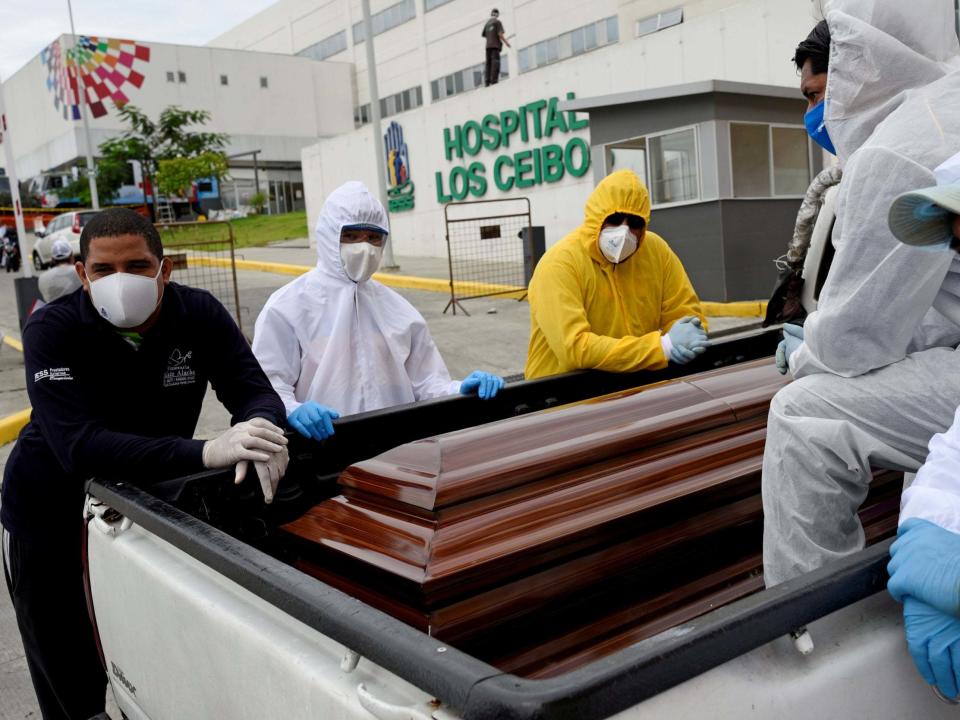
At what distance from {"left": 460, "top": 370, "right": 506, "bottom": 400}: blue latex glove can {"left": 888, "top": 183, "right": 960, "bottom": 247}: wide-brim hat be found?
5.30 ft

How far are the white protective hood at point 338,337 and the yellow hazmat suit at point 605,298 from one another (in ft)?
1.59

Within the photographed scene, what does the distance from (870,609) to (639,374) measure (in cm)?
200

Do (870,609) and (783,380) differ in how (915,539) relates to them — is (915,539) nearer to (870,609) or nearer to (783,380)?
(870,609)

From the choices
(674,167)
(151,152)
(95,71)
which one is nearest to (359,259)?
(674,167)

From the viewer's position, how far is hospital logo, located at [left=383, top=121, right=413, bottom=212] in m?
21.6

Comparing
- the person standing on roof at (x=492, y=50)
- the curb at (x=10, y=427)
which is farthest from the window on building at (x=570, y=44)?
the curb at (x=10, y=427)

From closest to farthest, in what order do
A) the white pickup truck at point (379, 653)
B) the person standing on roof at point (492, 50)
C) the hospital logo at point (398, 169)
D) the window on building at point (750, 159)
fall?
the white pickup truck at point (379, 653) < the window on building at point (750, 159) < the hospital logo at point (398, 169) < the person standing on roof at point (492, 50)

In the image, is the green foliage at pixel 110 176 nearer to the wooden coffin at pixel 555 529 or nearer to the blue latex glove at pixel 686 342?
the blue latex glove at pixel 686 342

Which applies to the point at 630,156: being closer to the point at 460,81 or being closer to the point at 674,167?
the point at 674,167

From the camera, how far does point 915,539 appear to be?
1328 millimetres

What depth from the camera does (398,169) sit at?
21844mm

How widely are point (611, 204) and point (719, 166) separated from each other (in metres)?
9.24

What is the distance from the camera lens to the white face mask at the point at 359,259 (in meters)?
3.34

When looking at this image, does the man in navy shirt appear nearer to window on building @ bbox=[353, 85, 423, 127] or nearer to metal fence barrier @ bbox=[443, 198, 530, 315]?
metal fence barrier @ bbox=[443, 198, 530, 315]
